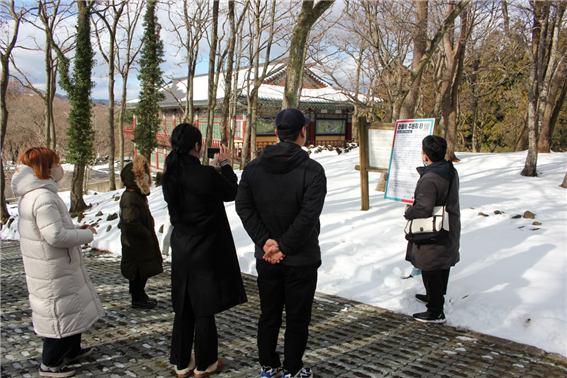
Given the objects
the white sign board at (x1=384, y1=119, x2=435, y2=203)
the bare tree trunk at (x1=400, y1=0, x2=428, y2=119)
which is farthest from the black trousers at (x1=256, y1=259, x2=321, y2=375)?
the bare tree trunk at (x1=400, y1=0, x2=428, y2=119)

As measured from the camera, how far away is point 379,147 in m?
6.90

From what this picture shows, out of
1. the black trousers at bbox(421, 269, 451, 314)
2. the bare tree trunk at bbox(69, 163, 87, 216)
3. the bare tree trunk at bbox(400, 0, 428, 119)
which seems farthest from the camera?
the bare tree trunk at bbox(69, 163, 87, 216)

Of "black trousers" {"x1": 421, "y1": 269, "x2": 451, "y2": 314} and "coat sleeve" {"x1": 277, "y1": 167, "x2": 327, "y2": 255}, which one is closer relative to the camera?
"coat sleeve" {"x1": 277, "y1": 167, "x2": 327, "y2": 255}

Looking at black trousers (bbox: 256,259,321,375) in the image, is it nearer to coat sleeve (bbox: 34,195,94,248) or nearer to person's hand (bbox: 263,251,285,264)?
person's hand (bbox: 263,251,285,264)

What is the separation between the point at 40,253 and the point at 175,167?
1217 millimetres

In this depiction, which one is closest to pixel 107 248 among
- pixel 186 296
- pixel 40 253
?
pixel 40 253

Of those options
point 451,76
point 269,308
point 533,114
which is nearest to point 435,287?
point 269,308

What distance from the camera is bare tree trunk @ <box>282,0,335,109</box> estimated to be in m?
6.09

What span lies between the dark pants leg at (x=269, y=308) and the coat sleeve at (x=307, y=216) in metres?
0.28

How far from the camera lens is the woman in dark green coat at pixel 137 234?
4090mm

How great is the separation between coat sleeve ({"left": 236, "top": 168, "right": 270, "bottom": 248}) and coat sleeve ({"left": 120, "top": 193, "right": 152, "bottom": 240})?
6.05 ft

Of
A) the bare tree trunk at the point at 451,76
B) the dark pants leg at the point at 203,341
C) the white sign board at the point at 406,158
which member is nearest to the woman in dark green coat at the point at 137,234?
the dark pants leg at the point at 203,341

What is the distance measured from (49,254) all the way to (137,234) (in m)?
1.27

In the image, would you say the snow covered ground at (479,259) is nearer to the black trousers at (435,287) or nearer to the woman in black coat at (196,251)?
the black trousers at (435,287)
